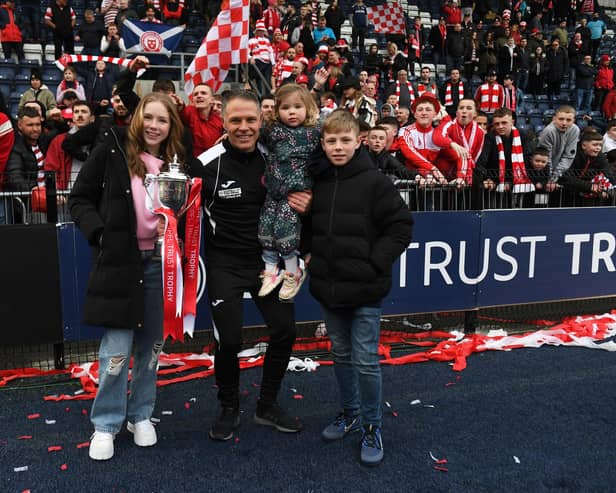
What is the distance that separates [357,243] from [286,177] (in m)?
0.52

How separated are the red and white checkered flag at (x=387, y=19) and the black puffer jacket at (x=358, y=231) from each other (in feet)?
49.4

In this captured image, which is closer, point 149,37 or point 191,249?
point 191,249

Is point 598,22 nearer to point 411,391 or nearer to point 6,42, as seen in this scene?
point 6,42

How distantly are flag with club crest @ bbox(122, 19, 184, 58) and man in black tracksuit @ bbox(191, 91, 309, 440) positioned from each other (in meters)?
8.96

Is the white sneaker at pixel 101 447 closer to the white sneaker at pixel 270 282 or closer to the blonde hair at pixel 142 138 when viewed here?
the white sneaker at pixel 270 282

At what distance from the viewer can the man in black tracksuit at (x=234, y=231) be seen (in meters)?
3.27

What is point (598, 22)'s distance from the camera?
1809cm

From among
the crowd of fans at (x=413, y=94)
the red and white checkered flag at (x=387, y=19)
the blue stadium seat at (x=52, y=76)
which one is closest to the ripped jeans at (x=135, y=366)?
the crowd of fans at (x=413, y=94)

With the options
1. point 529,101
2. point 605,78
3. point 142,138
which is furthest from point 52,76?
point 605,78

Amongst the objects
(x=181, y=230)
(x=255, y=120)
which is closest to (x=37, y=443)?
(x=181, y=230)

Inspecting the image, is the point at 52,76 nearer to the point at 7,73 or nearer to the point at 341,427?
the point at 7,73

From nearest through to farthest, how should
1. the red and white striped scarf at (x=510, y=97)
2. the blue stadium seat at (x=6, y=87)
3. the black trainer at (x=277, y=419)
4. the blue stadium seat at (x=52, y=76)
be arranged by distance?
the black trainer at (x=277, y=419)
the blue stadium seat at (x=6, y=87)
the blue stadium seat at (x=52, y=76)
the red and white striped scarf at (x=510, y=97)

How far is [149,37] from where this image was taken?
11617 millimetres

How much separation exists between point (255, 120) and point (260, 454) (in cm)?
183
